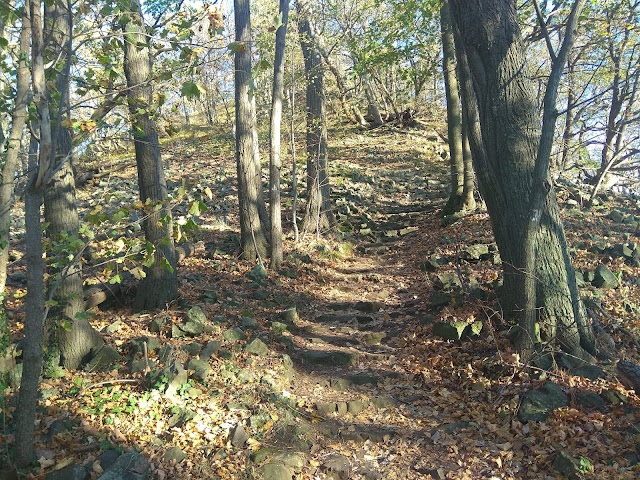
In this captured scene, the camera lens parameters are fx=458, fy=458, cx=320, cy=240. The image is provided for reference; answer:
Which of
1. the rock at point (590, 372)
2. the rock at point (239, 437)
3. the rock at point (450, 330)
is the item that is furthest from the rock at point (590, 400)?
the rock at point (239, 437)

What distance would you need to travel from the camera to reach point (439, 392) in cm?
550

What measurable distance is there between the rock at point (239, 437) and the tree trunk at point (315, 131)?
306 inches

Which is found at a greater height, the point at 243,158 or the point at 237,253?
the point at 243,158

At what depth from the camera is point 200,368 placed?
529cm

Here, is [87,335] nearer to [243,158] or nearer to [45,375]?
[45,375]

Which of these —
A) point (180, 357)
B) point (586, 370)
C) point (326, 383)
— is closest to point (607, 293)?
point (586, 370)

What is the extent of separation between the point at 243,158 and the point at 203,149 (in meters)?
13.3

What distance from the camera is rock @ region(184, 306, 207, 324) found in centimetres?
646

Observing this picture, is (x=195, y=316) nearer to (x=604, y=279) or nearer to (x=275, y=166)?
(x=275, y=166)

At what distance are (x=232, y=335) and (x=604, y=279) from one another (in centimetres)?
565

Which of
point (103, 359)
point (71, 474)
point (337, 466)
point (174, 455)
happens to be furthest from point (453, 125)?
point (71, 474)

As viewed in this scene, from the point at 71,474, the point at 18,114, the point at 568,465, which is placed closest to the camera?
the point at 18,114

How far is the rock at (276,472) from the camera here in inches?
161

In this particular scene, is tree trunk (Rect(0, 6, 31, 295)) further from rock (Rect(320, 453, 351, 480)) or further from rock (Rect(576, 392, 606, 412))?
rock (Rect(576, 392, 606, 412))
